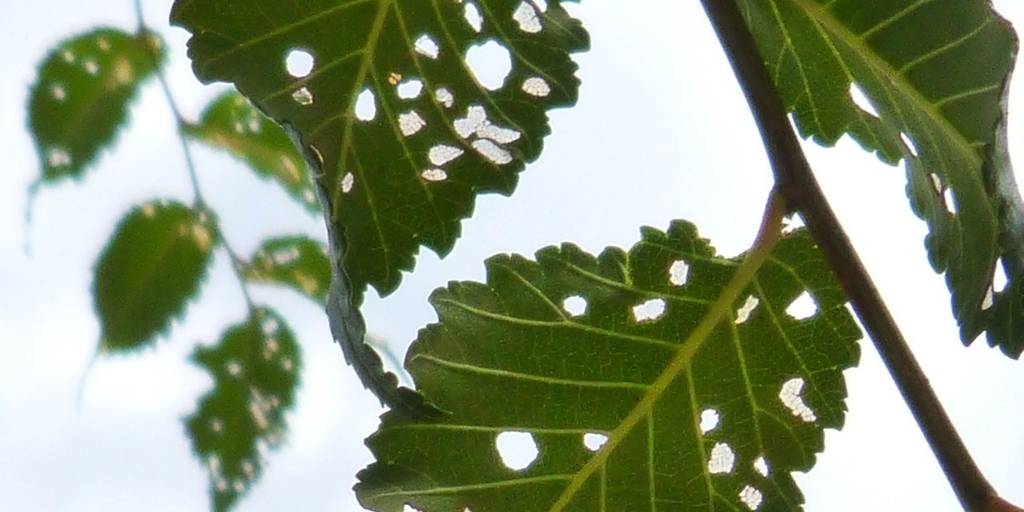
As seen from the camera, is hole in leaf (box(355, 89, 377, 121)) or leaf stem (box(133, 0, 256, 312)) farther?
leaf stem (box(133, 0, 256, 312))

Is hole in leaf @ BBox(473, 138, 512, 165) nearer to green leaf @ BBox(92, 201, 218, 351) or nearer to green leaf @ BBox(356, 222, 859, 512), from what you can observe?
green leaf @ BBox(356, 222, 859, 512)

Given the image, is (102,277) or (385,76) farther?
(102,277)

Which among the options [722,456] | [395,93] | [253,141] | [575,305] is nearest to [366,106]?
[395,93]

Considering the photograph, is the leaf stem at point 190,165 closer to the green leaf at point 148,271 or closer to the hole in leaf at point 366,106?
the green leaf at point 148,271

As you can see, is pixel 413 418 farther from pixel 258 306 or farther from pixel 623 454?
pixel 258 306

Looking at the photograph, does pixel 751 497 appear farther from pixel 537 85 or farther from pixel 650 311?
pixel 537 85

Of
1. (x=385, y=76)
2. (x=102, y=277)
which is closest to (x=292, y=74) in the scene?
(x=385, y=76)

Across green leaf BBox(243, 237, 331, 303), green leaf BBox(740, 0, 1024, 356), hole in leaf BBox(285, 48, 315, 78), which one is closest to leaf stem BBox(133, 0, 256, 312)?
green leaf BBox(243, 237, 331, 303)
